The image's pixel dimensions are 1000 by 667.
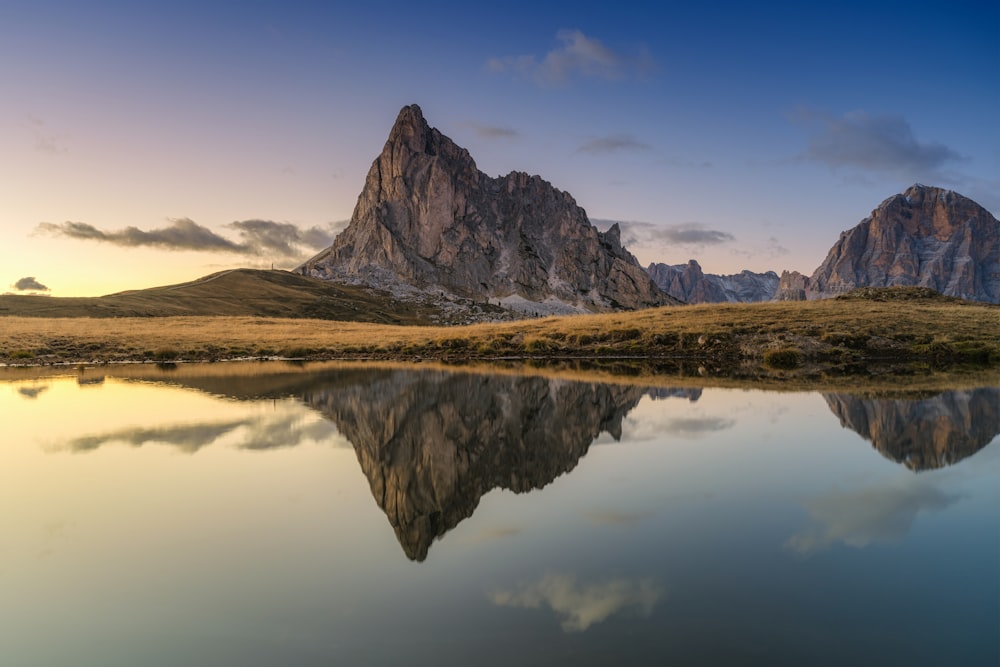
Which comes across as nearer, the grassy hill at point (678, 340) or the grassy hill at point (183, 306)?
the grassy hill at point (678, 340)

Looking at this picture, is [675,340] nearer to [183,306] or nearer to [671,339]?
[671,339]

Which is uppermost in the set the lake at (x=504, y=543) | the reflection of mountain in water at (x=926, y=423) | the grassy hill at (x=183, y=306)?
the grassy hill at (x=183, y=306)

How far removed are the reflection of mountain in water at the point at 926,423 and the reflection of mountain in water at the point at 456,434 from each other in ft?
23.3

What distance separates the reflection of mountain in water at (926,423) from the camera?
14586 millimetres

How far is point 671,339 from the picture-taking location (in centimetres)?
5059

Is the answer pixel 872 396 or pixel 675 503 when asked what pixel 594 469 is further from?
pixel 872 396

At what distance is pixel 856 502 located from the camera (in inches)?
430

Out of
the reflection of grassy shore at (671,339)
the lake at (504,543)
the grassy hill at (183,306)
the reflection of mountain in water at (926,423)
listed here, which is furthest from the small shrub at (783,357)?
the grassy hill at (183,306)

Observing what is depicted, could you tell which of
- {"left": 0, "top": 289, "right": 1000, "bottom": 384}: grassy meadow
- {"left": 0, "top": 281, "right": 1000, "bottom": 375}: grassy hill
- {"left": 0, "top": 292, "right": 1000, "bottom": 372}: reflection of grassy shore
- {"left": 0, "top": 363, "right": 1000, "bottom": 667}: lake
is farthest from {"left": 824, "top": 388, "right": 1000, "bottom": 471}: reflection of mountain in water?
{"left": 0, "top": 292, "right": 1000, "bottom": 372}: reflection of grassy shore

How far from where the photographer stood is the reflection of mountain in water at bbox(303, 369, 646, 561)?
1158cm

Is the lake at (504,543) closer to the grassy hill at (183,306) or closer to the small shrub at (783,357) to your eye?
the small shrub at (783,357)

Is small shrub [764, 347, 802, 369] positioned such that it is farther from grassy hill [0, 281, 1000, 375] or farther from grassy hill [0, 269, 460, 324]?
grassy hill [0, 269, 460, 324]

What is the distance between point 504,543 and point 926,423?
49.5 ft

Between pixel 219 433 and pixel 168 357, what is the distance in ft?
130
